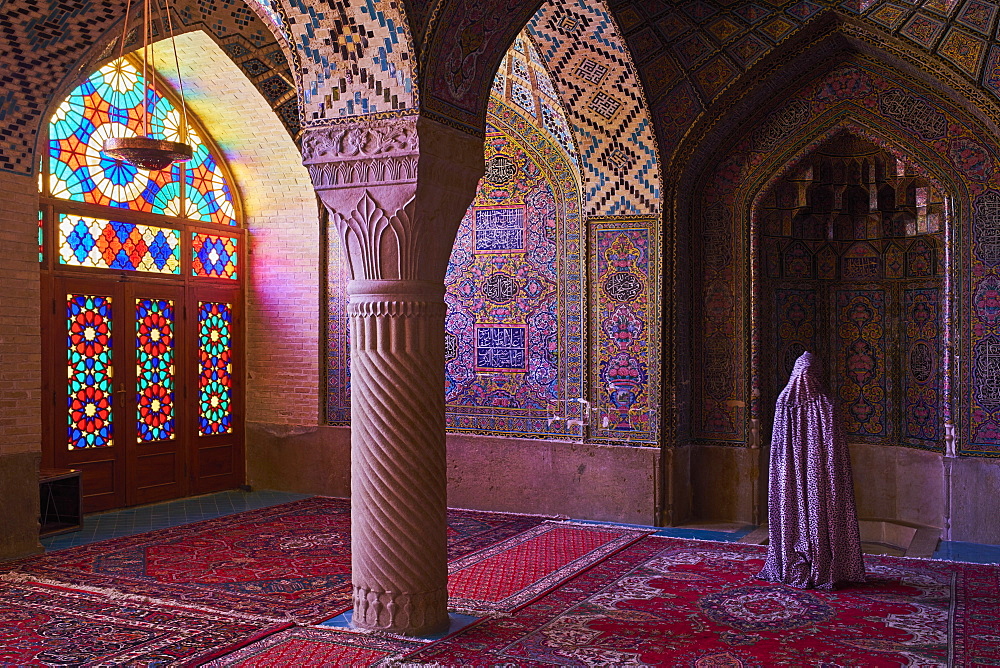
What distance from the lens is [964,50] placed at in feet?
24.4

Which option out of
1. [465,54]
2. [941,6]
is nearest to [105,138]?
[465,54]

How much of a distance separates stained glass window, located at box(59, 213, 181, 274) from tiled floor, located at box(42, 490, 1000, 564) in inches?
92.1

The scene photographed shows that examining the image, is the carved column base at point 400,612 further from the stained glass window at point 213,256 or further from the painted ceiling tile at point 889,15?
the stained glass window at point 213,256

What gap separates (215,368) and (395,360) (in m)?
5.74

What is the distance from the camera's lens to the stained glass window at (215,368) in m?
10.3

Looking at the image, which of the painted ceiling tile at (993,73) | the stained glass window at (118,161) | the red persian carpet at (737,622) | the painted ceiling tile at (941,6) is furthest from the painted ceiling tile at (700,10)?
the stained glass window at (118,161)

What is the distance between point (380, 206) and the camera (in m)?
5.27

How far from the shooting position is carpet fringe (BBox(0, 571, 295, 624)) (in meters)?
5.71

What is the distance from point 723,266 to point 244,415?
547 cm

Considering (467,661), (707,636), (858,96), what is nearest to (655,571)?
(707,636)

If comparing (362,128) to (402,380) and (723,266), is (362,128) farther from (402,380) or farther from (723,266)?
(723,266)

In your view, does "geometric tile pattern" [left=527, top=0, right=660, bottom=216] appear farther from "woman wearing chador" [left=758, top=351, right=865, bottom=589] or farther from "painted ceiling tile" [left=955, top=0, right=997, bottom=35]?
"woman wearing chador" [left=758, top=351, right=865, bottom=589]

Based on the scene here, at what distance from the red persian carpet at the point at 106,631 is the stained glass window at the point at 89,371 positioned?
2815 mm

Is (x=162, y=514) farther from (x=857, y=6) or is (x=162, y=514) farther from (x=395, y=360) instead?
(x=857, y=6)
